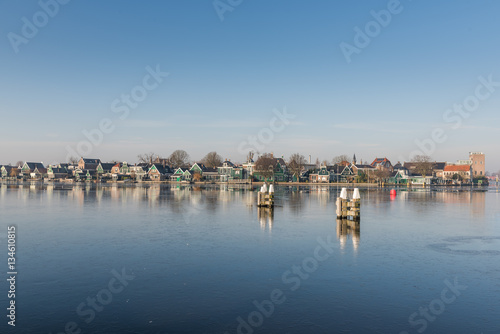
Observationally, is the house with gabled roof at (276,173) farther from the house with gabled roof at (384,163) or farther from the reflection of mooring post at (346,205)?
the reflection of mooring post at (346,205)

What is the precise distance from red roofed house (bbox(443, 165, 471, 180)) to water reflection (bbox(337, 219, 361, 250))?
477ft

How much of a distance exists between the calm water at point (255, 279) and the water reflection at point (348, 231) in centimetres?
14

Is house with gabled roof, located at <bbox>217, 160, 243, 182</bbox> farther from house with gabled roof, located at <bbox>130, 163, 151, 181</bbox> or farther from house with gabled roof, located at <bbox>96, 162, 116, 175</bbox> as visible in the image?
house with gabled roof, located at <bbox>96, 162, 116, 175</bbox>

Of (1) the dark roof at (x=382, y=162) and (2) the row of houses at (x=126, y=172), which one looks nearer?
(2) the row of houses at (x=126, y=172)

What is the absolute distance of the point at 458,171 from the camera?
157625 millimetres

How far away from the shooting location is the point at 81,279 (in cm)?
1491

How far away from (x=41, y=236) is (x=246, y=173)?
424ft

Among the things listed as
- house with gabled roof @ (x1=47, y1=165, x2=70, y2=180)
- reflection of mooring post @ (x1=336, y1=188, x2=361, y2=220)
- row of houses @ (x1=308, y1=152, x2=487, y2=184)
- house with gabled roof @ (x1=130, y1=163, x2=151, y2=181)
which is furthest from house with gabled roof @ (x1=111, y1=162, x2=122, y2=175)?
reflection of mooring post @ (x1=336, y1=188, x2=361, y2=220)

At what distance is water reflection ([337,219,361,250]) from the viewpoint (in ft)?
75.2

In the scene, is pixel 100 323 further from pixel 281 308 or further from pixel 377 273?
pixel 377 273

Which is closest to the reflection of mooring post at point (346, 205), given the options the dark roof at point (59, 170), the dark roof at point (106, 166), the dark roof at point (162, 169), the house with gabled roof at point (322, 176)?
the house with gabled roof at point (322, 176)

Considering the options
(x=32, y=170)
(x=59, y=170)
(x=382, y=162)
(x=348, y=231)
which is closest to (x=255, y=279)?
(x=348, y=231)

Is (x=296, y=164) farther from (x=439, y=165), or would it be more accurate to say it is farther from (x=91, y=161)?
(x=91, y=161)

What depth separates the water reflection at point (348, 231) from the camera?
902 inches
